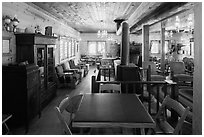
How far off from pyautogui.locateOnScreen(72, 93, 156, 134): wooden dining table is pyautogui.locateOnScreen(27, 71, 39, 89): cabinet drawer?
132 cm

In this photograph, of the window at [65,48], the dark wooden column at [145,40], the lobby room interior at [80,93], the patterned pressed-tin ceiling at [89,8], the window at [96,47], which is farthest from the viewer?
the window at [96,47]

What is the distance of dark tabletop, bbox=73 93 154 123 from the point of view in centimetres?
202

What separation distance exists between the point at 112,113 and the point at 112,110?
0.34ft

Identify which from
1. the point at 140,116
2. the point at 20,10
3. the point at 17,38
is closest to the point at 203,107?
the point at 140,116

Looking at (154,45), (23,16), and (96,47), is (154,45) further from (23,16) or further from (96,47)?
(23,16)

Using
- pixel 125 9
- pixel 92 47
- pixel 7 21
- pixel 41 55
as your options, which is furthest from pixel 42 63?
pixel 92 47

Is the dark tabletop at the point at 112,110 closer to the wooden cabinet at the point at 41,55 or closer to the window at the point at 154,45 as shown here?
the wooden cabinet at the point at 41,55

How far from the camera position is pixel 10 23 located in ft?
13.2

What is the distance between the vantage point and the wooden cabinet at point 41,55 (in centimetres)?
430

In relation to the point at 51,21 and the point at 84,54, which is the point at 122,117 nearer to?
the point at 51,21

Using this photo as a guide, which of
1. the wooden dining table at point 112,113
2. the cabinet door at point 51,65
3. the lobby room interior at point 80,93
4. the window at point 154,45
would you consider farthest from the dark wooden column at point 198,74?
the window at point 154,45

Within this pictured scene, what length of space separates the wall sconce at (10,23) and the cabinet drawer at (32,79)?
3.07ft

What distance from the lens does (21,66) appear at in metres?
3.60

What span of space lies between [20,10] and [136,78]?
3.03 metres
